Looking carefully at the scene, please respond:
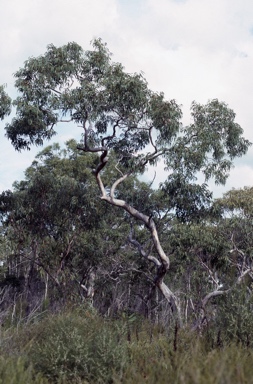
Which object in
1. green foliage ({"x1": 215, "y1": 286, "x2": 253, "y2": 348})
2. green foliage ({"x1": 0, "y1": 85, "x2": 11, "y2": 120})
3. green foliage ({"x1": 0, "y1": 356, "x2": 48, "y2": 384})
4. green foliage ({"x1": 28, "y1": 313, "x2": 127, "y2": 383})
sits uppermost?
green foliage ({"x1": 0, "y1": 85, "x2": 11, "y2": 120})

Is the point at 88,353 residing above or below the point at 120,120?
below

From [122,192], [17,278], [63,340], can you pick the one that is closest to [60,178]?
[122,192]

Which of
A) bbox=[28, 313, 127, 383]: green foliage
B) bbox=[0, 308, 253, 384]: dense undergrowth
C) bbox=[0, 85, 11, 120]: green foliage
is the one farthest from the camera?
bbox=[0, 85, 11, 120]: green foliage

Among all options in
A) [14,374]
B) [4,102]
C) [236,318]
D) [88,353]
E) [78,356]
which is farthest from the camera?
[4,102]

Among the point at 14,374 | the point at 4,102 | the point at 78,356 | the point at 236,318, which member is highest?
the point at 4,102

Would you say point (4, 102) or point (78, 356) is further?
point (4, 102)

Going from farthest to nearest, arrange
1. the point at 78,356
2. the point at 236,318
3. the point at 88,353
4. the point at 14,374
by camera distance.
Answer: the point at 236,318
the point at 88,353
the point at 78,356
the point at 14,374

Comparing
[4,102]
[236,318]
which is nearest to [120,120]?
[4,102]

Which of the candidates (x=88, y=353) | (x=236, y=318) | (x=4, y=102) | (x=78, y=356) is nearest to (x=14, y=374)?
(x=78, y=356)

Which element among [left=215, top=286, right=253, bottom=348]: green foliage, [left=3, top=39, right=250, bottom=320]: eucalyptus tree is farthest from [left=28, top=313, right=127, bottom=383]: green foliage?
[left=3, top=39, right=250, bottom=320]: eucalyptus tree

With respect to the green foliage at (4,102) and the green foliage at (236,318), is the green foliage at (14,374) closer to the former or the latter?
the green foliage at (236,318)

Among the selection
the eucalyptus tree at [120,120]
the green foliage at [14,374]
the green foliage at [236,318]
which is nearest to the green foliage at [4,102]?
the eucalyptus tree at [120,120]

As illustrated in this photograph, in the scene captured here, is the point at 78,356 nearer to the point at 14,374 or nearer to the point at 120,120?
the point at 14,374

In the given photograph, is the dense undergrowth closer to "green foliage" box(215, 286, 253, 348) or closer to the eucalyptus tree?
"green foliage" box(215, 286, 253, 348)
